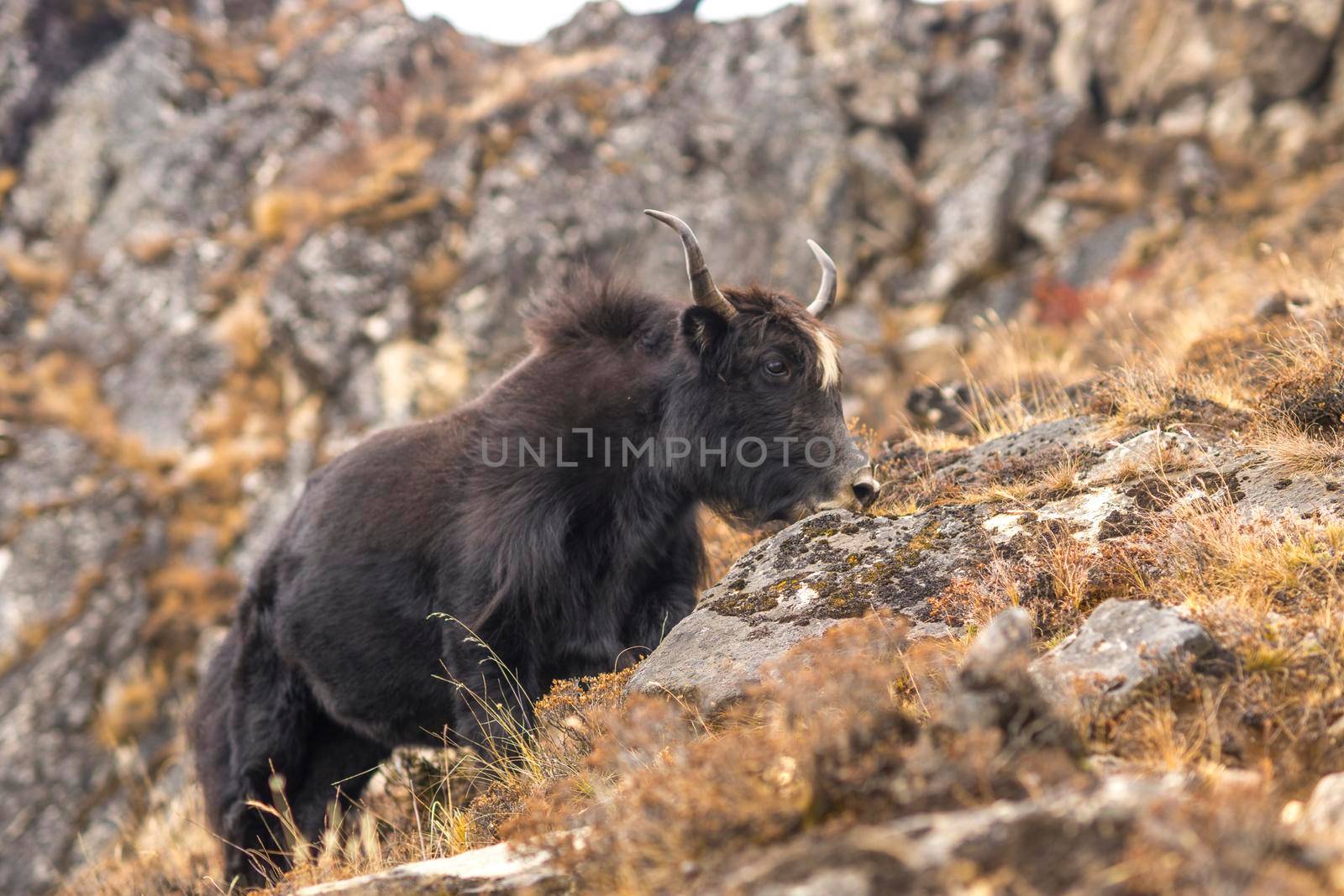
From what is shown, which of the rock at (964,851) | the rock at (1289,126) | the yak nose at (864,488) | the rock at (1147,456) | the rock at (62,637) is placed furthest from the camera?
the rock at (1289,126)

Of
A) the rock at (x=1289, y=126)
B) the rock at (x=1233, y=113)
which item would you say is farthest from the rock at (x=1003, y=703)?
the rock at (x=1233, y=113)

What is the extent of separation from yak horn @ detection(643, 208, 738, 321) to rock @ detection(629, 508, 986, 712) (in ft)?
4.65

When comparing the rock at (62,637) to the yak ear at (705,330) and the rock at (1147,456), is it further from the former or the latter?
the rock at (1147,456)

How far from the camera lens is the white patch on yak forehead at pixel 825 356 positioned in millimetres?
5203

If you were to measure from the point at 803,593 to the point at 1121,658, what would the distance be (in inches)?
65.5

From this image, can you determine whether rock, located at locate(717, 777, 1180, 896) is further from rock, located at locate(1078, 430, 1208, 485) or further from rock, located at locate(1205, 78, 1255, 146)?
rock, located at locate(1205, 78, 1255, 146)

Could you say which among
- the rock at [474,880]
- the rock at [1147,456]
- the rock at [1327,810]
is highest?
the rock at [1147,456]

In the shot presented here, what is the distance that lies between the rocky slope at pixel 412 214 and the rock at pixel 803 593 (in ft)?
28.1

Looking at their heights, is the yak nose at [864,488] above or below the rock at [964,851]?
above

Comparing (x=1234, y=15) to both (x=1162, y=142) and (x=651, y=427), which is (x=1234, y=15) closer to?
(x=1162, y=142)

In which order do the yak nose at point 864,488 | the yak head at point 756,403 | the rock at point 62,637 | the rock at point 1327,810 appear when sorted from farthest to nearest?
the rock at point 62,637 → the yak head at point 756,403 → the yak nose at point 864,488 → the rock at point 1327,810

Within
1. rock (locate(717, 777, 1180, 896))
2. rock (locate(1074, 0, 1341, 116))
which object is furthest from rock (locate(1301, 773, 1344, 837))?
rock (locate(1074, 0, 1341, 116))

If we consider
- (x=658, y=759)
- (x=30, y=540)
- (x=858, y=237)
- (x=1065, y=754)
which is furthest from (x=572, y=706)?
(x=858, y=237)

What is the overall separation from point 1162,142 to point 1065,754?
22478 mm
